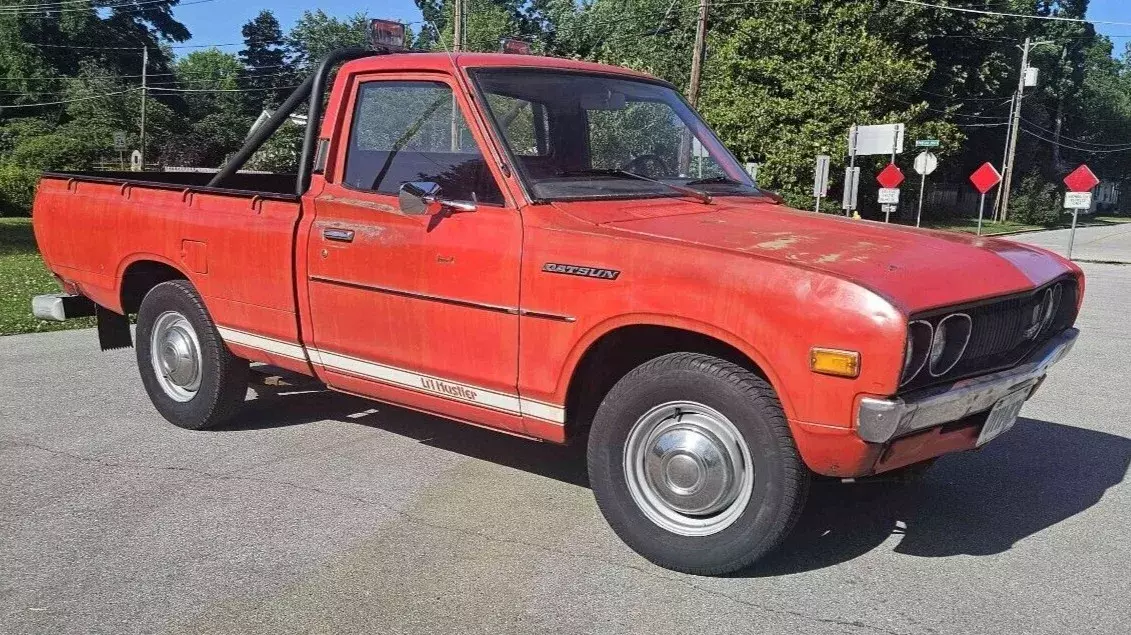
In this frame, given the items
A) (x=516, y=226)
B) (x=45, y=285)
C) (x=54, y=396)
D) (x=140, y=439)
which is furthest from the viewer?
(x=45, y=285)

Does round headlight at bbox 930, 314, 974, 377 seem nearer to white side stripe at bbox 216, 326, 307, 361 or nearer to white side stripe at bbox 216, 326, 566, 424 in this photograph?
white side stripe at bbox 216, 326, 566, 424

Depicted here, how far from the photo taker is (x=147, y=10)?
7675cm

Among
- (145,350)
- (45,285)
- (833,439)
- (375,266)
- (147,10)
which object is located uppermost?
(147,10)

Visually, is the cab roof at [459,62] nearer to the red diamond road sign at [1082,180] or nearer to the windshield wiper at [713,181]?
the windshield wiper at [713,181]

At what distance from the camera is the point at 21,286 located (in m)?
12.2

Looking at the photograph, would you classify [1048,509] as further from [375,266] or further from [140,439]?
[140,439]

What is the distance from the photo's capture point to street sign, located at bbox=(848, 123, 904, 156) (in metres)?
22.9

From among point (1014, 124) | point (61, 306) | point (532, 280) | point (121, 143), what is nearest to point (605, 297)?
point (532, 280)

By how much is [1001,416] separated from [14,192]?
117 ft

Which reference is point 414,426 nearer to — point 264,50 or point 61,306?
point 61,306

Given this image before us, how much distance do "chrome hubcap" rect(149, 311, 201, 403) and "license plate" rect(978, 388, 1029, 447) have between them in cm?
415

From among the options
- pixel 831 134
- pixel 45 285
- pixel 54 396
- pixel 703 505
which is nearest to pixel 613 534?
pixel 703 505

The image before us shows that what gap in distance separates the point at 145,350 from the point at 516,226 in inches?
118

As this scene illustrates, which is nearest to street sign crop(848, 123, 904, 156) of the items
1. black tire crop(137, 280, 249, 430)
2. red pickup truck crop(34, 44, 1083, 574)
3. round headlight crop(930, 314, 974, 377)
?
red pickup truck crop(34, 44, 1083, 574)
